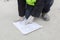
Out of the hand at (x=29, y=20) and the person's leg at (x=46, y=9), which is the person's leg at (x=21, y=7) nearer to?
the hand at (x=29, y=20)

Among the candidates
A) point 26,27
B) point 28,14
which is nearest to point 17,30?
point 26,27

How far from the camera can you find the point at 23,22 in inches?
61.2

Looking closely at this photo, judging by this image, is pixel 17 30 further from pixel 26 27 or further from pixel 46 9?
pixel 46 9

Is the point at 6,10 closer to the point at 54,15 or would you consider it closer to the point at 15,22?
the point at 15,22

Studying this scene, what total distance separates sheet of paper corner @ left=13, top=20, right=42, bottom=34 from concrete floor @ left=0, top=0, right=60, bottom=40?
1.4 inches

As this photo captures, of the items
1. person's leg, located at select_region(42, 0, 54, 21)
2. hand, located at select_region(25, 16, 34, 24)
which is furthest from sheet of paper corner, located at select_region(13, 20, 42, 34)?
person's leg, located at select_region(42, 0, 54, 21)

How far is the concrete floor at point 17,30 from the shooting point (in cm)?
138

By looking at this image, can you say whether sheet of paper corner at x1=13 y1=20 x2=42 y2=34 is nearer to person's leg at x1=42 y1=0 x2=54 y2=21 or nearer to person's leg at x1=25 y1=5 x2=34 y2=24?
person's leg at x1=25 y1=5 x2=34 y2=24

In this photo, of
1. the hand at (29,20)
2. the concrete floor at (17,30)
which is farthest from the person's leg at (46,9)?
the hand at (29,20)

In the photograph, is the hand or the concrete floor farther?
the hand

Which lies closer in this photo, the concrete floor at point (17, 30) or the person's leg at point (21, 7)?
the concrete floor at point (17, 30)

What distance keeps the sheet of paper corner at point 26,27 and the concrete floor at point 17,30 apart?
0.04 metres

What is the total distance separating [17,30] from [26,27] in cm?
10

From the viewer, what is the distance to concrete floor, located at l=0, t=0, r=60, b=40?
1.38 metres
